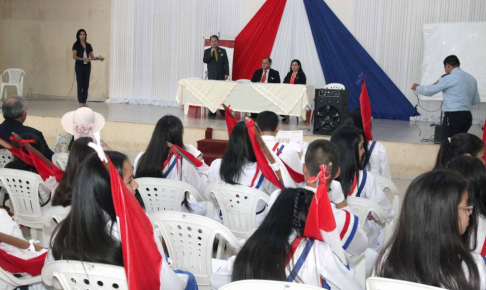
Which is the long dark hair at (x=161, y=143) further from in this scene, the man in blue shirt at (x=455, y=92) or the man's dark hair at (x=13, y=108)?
the man in blue shirt at (x=455, y=92)

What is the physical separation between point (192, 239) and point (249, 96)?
21.1 ft

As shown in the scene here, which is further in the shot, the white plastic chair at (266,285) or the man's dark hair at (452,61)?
the man's dark hair at (452,61)

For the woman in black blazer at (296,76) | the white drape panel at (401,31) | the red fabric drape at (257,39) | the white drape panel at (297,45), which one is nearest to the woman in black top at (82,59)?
the red fabric drape at (257,39)

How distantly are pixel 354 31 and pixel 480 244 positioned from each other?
9002 millimetres

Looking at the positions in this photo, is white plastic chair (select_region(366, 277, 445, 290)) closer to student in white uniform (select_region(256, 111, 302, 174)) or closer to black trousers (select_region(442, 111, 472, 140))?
student in white uniform (select_region(256, 111, 302, 174))

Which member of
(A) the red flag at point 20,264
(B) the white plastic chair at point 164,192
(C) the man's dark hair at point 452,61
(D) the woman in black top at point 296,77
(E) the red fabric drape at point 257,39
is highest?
(E) the red fabric drape at point 257,39

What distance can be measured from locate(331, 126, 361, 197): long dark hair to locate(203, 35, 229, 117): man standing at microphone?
6.83m

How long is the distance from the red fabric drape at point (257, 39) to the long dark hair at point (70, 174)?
8870mm

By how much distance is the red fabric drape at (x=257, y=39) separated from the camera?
1138 centimetres

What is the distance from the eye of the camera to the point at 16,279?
229 centimetres

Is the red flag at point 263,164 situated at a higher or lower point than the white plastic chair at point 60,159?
higher

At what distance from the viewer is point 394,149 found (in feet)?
23.2

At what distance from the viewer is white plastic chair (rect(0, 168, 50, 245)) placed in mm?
3447

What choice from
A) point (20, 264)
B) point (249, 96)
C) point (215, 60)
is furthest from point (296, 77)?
point (20, 264)
